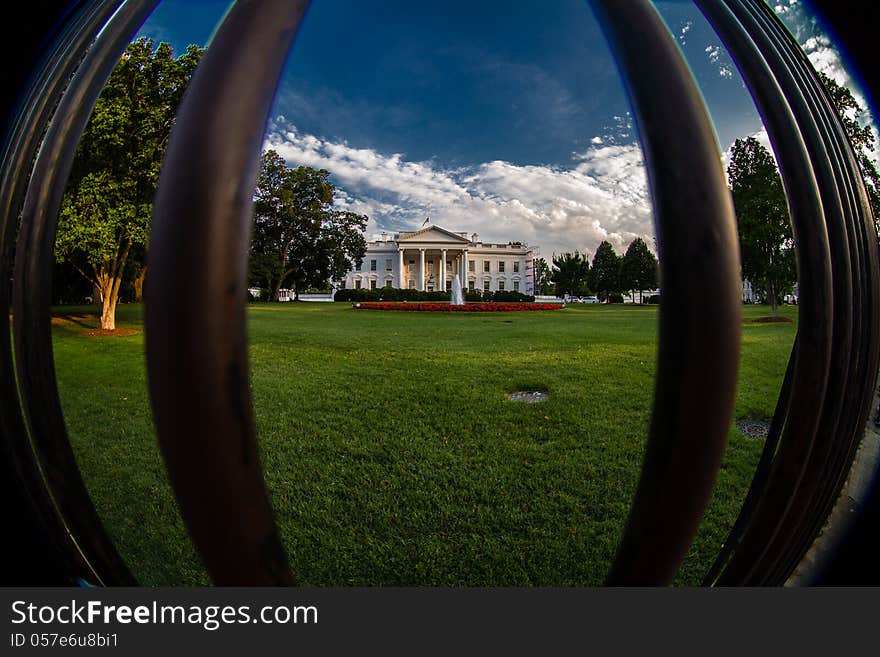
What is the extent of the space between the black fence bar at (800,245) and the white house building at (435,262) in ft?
195

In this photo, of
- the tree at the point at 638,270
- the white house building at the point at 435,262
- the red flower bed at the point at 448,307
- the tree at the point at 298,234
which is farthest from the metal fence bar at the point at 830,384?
the tree at the point at 638,270

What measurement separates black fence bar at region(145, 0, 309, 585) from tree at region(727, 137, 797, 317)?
19960 millimetres

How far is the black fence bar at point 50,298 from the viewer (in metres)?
1.37

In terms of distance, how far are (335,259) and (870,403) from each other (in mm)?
43037

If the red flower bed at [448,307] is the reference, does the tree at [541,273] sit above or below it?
above

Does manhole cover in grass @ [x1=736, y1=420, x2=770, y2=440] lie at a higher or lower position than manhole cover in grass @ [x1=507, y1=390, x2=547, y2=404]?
lower

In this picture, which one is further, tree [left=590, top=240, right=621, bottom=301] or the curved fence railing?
tree [left=590, top=240, right=621, bottom=301]

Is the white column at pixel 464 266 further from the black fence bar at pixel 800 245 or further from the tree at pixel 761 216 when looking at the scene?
the black fence bar at pixel 800 245

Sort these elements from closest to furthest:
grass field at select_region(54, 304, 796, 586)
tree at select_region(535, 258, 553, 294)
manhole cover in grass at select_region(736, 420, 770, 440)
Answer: grass field at select_region(54, 304, 796, 586)
manhole cover in grass at select_region(736, 420, 770, 440)
tree at select_region(535, 258, 553, 294)

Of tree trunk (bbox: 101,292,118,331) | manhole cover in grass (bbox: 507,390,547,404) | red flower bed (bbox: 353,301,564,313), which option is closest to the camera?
manhole cover in grass (bbox: 507,390,547,404)

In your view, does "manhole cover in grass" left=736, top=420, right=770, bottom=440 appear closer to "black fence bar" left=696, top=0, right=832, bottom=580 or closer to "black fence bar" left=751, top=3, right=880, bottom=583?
"black fence bar" left=751, top=3, right=880, bottom=583

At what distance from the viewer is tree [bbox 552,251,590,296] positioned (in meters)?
60.4

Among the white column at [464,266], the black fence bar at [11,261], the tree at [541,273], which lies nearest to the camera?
the black fence bar at [11,261]

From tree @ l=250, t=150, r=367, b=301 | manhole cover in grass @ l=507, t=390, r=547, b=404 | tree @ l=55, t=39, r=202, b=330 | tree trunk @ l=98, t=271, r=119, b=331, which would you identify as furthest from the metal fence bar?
tree @ l=250, t=150, r=367, b=301
